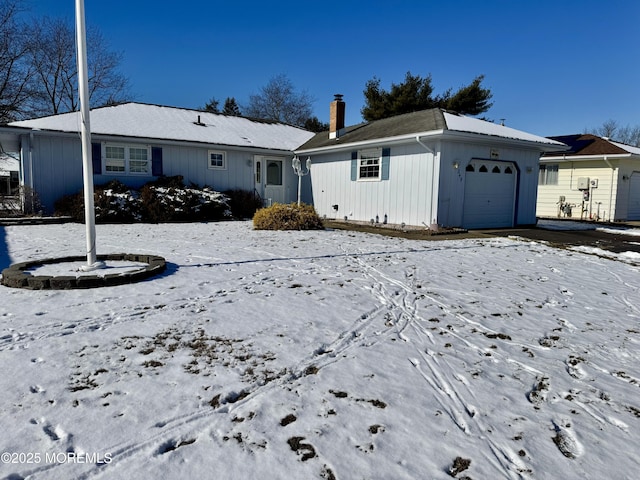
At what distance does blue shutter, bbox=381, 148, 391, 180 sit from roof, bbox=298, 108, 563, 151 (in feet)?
1.51

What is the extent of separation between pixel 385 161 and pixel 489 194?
3.42 metres

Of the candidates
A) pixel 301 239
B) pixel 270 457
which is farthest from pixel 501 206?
pixel 270 457

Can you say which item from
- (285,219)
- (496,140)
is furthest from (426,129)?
(285,219)

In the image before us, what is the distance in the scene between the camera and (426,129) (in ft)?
38.3

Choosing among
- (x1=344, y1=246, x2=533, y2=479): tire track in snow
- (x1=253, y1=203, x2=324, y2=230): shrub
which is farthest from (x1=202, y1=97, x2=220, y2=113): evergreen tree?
(x1=344, y1=246, x2=533, y2=479): tire track in snow

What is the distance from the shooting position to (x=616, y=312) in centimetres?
432

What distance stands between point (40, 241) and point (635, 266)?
36.4 feet

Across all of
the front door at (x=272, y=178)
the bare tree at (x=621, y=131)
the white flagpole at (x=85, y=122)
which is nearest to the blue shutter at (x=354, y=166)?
the front door at (x=272, y=178)

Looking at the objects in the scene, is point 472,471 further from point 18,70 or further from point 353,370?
point 18,70

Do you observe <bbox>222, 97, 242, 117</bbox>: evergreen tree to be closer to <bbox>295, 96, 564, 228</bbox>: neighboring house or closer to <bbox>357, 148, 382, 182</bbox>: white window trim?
<bbox>295, 96, 564, 228</bbox>: neighboring house

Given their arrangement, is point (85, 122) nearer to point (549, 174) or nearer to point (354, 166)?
point (354, 166)

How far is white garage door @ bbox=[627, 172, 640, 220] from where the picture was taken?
17828 mm

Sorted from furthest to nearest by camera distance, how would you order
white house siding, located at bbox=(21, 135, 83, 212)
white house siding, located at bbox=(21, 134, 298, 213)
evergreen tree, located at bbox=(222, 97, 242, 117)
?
evergreen tree, located at bbox=(222, 97, 242, 117), white house siding, located at bbox=(21, 134, 298, 213), white house siding, located at bbox=(21, 135, 83, 212)

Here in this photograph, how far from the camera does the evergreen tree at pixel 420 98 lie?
28.3m
